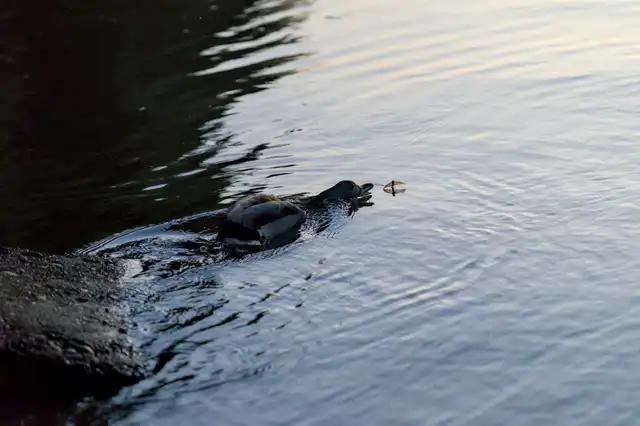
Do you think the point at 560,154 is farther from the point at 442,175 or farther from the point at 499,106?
the point at 499,106

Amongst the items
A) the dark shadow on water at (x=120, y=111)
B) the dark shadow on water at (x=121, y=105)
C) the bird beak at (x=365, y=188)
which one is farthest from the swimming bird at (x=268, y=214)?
the dark shadow on water at (x=121, y=105)

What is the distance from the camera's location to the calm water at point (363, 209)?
583cm

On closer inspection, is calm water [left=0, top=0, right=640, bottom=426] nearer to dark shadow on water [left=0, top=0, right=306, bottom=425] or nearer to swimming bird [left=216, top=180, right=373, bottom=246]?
dark shadow on water [left=0, top=0, right=306, bottom=425]

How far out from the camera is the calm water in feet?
19.1

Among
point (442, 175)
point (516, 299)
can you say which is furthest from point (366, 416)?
point (442, 175)

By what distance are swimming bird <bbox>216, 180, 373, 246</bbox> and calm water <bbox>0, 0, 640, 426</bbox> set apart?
0.65 ft

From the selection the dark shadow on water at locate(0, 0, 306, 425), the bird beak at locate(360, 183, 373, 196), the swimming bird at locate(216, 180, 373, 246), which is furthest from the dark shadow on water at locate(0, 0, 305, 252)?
the bird beak at locate(360, 183, 373, 196)

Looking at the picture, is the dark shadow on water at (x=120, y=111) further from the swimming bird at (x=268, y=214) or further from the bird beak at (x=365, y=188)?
the bird beak at (x=365, y=188)

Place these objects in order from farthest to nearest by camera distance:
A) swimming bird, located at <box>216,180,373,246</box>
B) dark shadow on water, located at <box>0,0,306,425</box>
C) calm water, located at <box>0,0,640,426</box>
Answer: dark shadow on water, located at <box>0,0,306,425</box> < swimming bird, located at <box>216,180,373,246</box> < calm water, located at <box>0,0,640,426</box>

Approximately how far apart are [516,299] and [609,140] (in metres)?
3.57

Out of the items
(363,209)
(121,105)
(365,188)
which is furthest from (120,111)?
(363,209)

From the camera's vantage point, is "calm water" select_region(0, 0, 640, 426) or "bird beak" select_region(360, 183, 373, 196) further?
"bird beak" select_region(360, 183, 373, 196)

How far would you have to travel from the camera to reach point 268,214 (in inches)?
320

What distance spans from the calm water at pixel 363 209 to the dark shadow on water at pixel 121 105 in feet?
0.15
